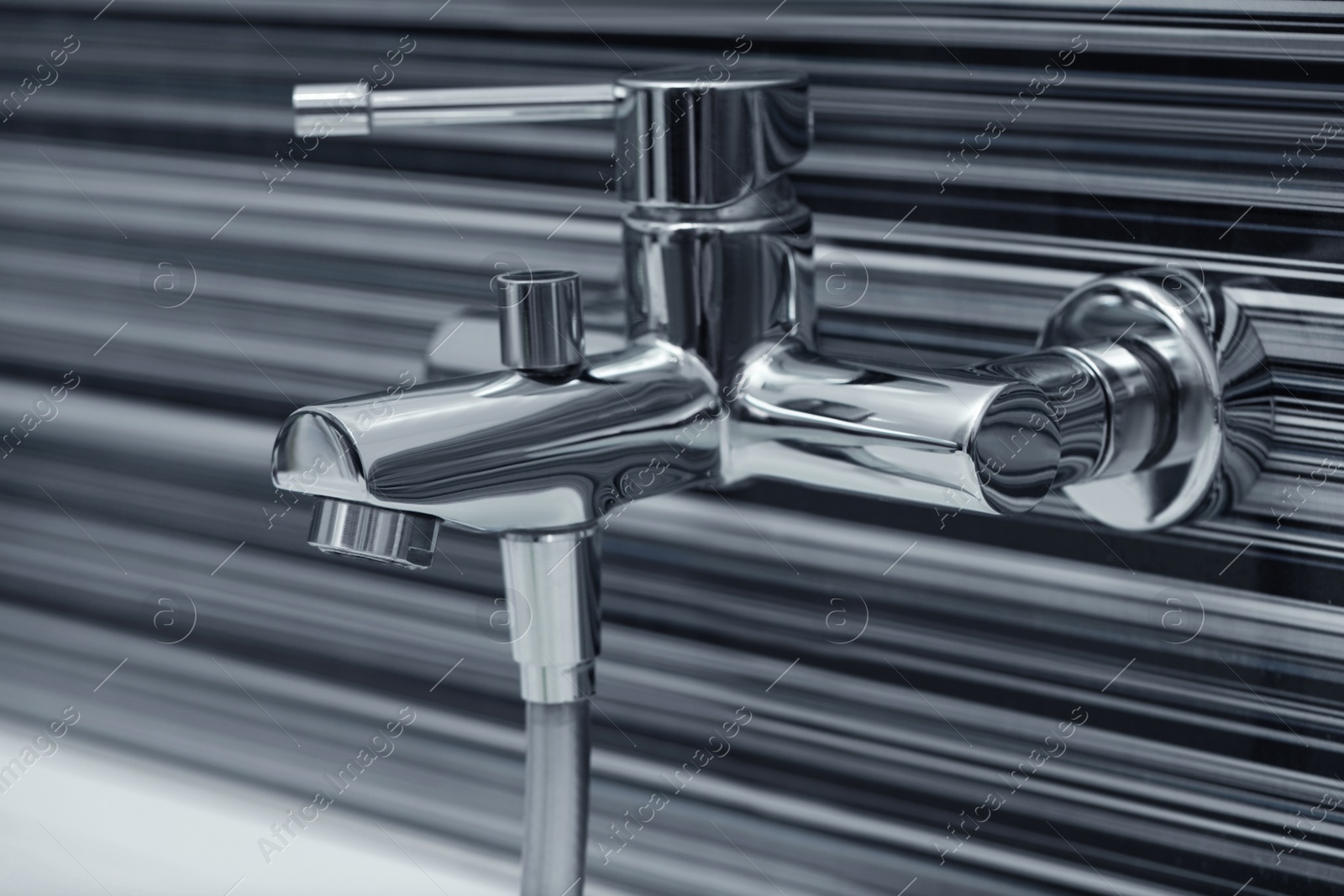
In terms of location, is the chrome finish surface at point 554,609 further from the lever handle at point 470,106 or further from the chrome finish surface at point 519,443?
the lever handle at point 470,106

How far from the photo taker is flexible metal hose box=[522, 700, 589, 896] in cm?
51

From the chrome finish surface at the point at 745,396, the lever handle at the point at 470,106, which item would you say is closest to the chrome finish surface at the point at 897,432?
the chrome finish surface at the point at 745,396

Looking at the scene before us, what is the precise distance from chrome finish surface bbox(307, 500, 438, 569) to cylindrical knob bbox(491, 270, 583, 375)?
65mm

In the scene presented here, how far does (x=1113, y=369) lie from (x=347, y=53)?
431mm

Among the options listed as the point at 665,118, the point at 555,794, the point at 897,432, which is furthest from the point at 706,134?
the point at 555,794

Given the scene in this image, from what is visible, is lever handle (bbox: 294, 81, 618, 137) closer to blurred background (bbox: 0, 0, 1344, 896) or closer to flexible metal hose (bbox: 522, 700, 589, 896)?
blurred background (bbox: 0, 0, 1344, 896)

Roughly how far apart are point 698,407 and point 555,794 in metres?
0.15

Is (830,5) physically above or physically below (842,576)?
above

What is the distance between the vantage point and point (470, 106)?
0.49 m

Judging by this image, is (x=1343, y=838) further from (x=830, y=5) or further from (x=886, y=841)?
(x=830, y=5)

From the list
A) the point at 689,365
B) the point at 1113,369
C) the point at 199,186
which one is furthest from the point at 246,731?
the point at 1113,369

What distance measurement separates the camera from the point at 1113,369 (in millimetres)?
470

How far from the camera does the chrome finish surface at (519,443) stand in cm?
42

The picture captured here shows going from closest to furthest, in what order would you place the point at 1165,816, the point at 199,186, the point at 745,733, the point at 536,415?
1. the point at 536,415
2. the point at 1165,816
3. the point at 745,733
4. the point at 199,186
